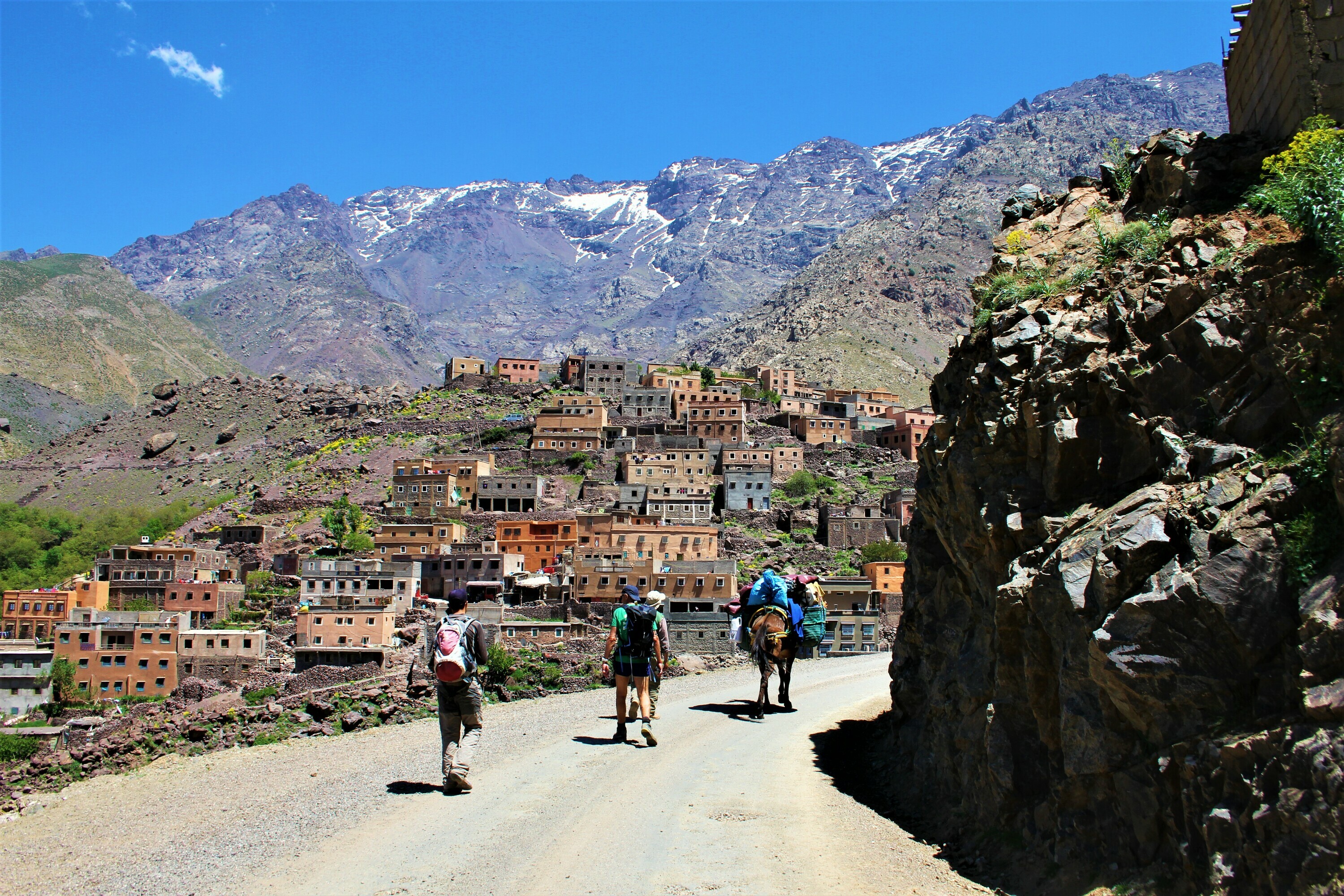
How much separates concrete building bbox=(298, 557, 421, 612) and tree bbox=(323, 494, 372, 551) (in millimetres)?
11930

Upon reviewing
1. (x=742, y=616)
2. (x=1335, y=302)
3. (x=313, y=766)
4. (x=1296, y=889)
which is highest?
→ (x=1335, y=302)

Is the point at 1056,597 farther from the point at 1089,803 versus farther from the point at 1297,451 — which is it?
the point at 1297,451

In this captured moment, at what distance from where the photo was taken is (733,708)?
68.4 ft

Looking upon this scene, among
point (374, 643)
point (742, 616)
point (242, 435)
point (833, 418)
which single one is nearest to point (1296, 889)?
point (742, 616)

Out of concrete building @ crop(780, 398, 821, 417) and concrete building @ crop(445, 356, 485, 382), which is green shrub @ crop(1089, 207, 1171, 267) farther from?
concrete building @ crop(445, 356, 485, 382)

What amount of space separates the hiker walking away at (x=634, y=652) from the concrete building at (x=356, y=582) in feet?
133

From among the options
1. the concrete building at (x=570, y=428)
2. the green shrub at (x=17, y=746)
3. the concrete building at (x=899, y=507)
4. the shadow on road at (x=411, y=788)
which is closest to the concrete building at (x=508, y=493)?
the concrete building at (x=570, y=428)

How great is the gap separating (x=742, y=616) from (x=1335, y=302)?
1179cm

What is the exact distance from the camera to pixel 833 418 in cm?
10019

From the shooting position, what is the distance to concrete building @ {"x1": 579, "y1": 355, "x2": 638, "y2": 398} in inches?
4456

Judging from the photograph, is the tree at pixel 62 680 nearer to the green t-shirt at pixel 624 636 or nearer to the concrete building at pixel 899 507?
the green t-shirt at pixel 624 636

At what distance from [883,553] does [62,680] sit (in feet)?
143

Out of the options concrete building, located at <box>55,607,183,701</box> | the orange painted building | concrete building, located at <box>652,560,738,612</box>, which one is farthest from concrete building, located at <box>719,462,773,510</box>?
concrete building, located at <box>55,607,183,701</box>

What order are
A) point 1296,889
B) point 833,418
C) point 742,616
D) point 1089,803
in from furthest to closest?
1. point 833,418
2. point 742,616
3. point 1089,803
4. point 1296,889
